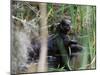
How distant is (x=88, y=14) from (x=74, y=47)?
1.33ft

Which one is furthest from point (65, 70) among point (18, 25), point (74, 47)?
point (18, 25)

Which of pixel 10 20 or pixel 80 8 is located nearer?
pixel 10 20

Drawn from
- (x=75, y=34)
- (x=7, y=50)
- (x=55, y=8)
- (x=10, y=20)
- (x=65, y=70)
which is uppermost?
(x=55, y=8)

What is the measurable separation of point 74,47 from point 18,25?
65cm

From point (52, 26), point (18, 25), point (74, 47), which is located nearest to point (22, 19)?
point (18, 25)

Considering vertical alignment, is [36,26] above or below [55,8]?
below

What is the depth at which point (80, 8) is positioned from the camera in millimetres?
2158

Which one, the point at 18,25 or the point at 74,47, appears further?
the point at 74,47

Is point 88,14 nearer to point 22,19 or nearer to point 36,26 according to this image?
point 36,26

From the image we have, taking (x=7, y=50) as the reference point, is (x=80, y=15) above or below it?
above

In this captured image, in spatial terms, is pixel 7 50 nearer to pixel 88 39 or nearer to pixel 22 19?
pixel 22 19

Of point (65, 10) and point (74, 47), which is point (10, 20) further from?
point (74, 47)

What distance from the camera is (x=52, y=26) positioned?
2064mm

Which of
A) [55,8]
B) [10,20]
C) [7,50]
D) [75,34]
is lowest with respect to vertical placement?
[7,50]
